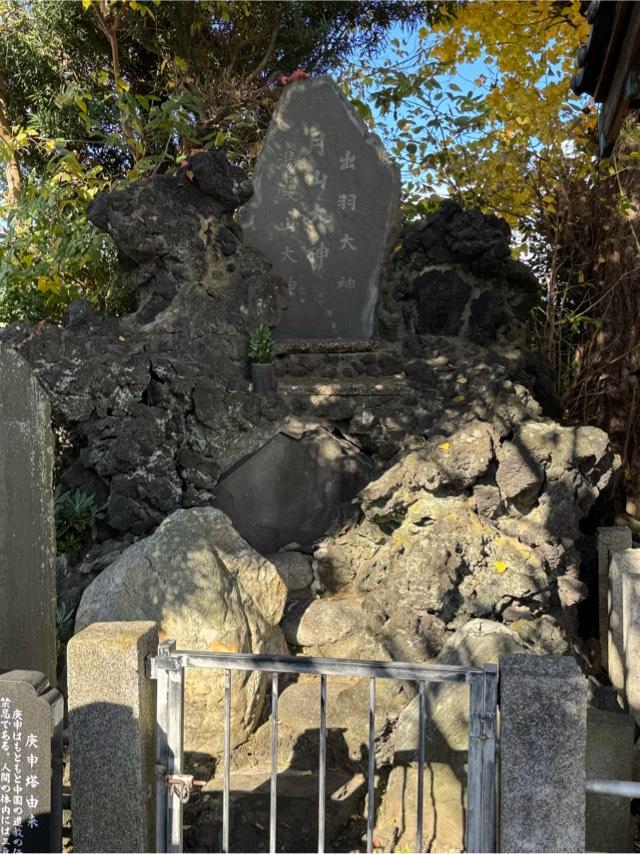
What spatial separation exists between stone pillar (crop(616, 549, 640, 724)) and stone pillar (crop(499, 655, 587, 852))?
2766 mm

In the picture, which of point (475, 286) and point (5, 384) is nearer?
point (5, 384)

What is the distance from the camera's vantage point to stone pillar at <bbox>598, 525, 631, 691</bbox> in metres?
6.15

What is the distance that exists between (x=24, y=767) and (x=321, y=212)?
6.26m

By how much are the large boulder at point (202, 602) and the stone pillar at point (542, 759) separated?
2.24m

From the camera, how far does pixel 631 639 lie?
5746 millimetres

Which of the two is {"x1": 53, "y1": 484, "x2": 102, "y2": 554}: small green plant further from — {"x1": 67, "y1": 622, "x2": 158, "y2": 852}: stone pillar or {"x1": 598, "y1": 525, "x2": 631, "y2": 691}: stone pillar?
{"x1": 598, "y1": 525, "x2": 631, "y2": 691}: stone pillar

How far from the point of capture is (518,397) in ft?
23.7

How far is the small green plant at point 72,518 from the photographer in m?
6.77

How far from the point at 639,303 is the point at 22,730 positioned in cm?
712

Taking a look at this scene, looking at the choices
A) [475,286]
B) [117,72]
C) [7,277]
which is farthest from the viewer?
[117,72]

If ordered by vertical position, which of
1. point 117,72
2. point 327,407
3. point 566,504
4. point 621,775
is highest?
point 117,72

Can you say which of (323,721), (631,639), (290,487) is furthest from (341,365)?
(323,721)

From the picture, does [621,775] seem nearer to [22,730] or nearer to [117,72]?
[22,730]

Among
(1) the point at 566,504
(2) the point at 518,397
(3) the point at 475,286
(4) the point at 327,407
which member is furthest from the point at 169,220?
(1) the point at 566,504
